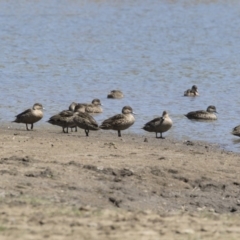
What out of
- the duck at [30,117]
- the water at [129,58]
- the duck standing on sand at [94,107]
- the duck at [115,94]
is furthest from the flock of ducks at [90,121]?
the duck at [115,94]

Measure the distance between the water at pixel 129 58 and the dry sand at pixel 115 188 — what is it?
2.81m

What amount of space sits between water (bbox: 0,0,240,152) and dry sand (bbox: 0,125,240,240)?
111 inches

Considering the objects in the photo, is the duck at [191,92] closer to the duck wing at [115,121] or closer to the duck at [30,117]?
the duck wing at [115,121]

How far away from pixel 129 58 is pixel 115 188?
19998mm

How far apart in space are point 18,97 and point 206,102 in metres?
4.54

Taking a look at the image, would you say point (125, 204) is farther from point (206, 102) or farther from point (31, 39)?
point (31, 39)

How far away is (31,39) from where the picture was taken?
35969mm

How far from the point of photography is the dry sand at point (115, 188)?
26.0ft

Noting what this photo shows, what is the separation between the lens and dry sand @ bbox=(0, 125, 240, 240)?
312 inches

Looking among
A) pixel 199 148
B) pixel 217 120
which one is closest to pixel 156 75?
pixel 217 120

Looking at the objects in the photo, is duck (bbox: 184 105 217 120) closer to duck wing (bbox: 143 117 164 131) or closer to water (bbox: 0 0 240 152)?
water (bbox: 0 0 240 152)

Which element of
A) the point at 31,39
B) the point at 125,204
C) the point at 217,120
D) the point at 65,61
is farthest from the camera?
the point at 31,39

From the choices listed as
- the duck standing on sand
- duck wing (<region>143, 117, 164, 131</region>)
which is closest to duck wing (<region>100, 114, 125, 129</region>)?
duck wing (<region>143, 117, 164, 131</region>)

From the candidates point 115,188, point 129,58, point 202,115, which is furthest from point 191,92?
point 115,188
